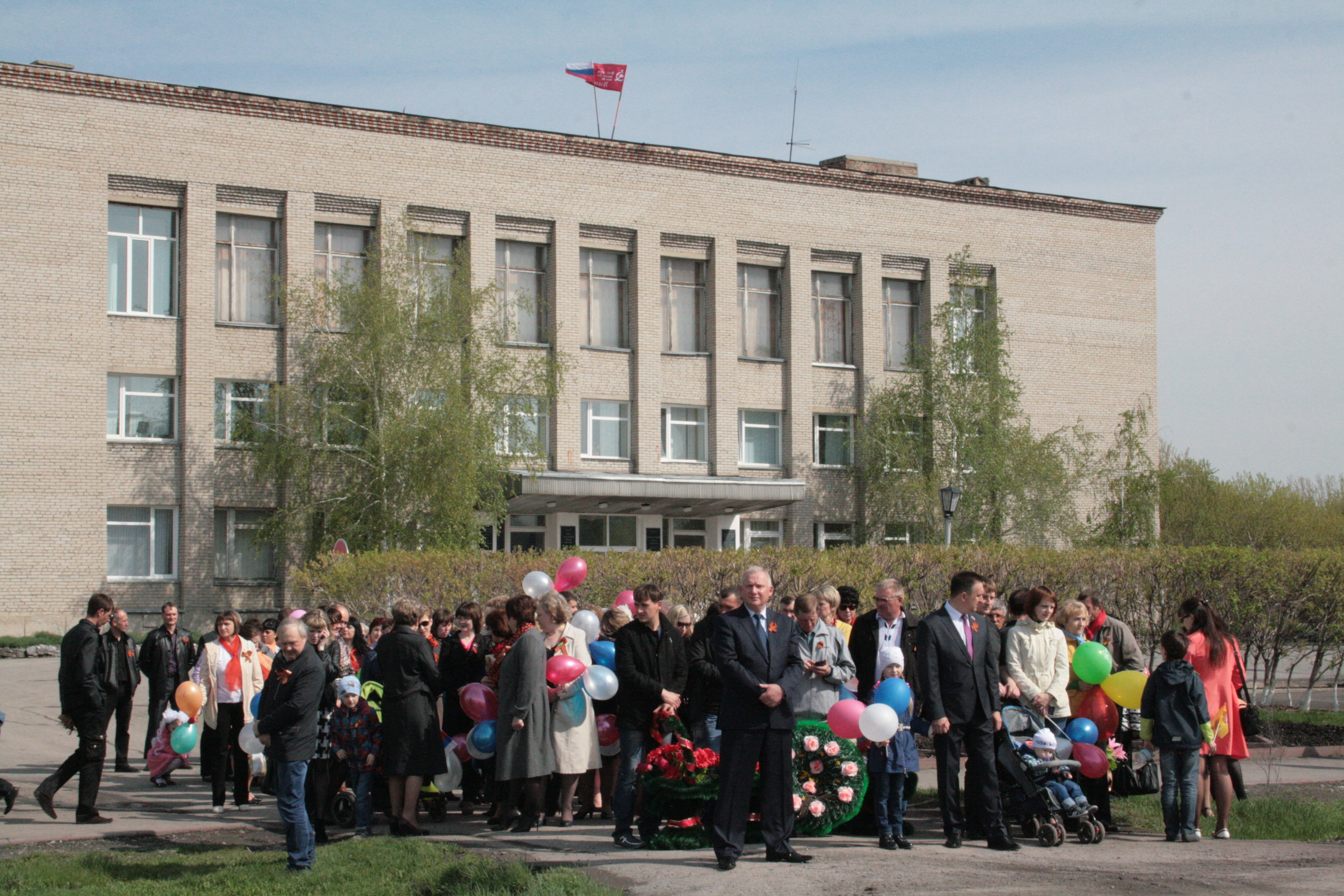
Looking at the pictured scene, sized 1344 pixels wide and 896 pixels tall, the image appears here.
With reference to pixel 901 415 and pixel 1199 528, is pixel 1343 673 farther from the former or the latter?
pixel 1199 528

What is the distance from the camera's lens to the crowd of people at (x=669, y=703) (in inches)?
376

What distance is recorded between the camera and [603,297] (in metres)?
39.2

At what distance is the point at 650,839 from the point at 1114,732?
4342 mm

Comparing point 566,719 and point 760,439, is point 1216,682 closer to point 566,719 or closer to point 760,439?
point 566,719

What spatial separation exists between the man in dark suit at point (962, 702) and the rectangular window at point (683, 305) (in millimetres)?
29874

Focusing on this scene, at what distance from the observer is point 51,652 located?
30.3m

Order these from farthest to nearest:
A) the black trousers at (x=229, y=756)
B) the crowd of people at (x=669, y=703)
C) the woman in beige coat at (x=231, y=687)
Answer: the woman in beige coat at (x=231, y=687) → the black trousers at (x=229, y=756) → the crowd of people at (x=669, y=703)

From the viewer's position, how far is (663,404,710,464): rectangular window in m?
39.8

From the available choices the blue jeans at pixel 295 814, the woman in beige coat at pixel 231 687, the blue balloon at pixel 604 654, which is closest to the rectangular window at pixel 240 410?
the woman in beige coat at pixel 231 687

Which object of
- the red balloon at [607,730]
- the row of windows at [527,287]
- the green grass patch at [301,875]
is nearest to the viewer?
the green grass patch at [301,875]

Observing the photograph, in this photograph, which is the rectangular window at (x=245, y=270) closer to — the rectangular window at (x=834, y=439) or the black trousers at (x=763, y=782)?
the rectangular window at (x=834, y=439)

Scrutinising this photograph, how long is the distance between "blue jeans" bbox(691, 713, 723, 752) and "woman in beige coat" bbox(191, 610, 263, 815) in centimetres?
438

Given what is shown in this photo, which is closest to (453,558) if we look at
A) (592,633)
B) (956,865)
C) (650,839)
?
(592,633)

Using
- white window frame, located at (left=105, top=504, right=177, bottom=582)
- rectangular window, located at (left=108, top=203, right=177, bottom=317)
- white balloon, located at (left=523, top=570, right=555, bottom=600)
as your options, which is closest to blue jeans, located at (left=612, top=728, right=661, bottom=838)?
white balloon, located at (left=523, top=570, right=555, bottom=600)
